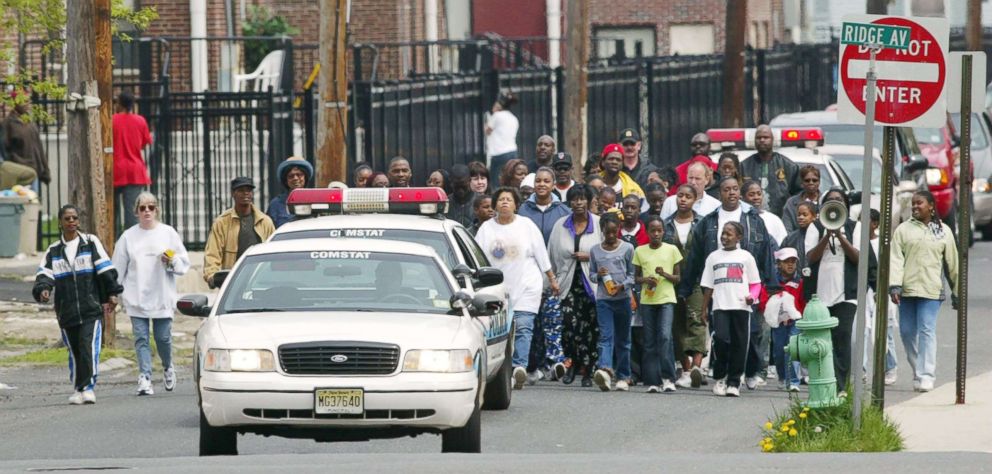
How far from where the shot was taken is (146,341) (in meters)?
15.4

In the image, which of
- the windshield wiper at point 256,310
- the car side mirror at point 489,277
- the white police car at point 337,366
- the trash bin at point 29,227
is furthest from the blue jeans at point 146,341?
the trash bin at point 29,227

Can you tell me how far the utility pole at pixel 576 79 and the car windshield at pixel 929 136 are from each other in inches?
189

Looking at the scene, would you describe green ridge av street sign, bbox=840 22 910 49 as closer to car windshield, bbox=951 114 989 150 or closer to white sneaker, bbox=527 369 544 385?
white sneaker, bbox=527 369 544 385

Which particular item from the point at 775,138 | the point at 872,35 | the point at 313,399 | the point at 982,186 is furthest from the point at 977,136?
the point at 313,399

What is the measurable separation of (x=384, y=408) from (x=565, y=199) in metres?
6.74

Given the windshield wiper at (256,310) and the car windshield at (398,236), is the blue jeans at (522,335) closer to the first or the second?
the car windshield at (398,236)

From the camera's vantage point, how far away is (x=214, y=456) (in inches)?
445

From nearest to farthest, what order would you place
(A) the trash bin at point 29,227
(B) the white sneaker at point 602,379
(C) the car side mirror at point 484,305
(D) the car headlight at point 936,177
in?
(C) the car side mirror at point 484,305
(B) the white sneaker at point 602,379
(A) the trash bin at point 29,227
(D) the car headlight at point 936,177

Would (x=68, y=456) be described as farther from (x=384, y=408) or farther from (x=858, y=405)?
(x=858, y=405)

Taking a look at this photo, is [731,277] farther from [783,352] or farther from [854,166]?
[854,166]

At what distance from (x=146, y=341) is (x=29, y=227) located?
9.92 meters

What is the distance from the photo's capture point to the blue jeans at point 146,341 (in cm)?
1532

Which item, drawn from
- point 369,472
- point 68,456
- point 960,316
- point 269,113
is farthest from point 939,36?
point 269,113

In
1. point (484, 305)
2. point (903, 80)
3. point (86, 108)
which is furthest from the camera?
point (86, 108)
